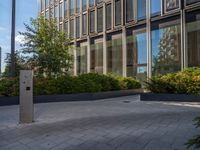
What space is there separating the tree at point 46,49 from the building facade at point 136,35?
6581 millimetres

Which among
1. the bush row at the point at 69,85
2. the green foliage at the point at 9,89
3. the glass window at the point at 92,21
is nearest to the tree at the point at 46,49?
the bush row at the point at 69,85

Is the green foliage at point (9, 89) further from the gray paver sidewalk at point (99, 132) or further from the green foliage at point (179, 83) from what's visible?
the green foliage at point (179, 83)

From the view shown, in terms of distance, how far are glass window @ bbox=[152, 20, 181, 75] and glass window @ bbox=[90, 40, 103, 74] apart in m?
7.72

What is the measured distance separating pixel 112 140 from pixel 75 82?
10.1 meters

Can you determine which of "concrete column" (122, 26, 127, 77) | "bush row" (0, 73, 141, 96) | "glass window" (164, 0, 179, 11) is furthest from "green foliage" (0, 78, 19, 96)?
"concrete column" (122, 26, 127, 77)

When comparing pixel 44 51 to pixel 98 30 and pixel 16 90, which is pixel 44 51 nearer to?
pixel 16 90

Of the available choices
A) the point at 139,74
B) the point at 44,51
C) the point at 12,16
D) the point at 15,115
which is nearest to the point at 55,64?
the point at 44,51

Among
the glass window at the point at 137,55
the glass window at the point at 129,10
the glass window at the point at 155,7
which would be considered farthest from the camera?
the glass window at the point at 129,10

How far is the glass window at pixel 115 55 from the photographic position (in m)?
27.2

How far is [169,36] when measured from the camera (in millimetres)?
22000

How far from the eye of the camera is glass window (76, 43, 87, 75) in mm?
32719

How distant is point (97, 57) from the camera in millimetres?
30438

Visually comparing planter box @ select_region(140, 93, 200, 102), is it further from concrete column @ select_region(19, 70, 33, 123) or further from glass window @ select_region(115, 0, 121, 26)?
glass window @ select_region(115, 0, 121, 26)

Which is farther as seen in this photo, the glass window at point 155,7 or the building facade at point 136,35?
the glass window at point 155,7
